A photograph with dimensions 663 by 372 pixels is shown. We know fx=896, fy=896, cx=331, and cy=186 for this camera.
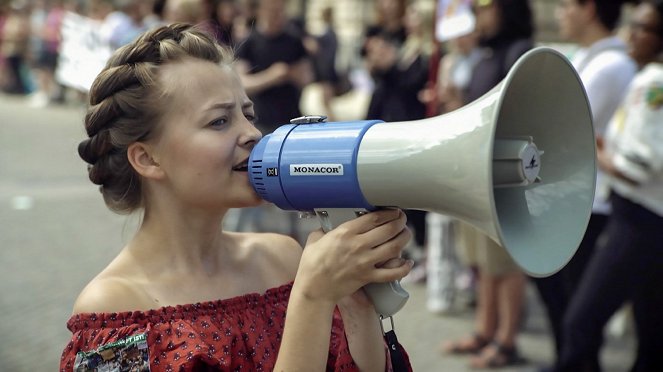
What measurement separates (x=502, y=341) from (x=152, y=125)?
322cm

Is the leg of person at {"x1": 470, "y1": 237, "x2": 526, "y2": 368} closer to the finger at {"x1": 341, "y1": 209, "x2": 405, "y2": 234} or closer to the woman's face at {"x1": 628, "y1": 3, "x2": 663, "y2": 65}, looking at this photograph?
the woman's face at {"x1": 628, "y1": 3, "x2": 663, "y2": 65}

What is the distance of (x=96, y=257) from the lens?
660 centimetres

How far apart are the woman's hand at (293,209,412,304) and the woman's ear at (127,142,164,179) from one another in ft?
1.40

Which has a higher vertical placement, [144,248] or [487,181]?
[487,181]

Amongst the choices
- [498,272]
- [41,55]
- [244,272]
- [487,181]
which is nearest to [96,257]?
[498,272]

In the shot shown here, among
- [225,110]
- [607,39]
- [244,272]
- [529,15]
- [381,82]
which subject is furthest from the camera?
[381,82]

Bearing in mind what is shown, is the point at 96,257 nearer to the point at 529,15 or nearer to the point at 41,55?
the point at 529,15

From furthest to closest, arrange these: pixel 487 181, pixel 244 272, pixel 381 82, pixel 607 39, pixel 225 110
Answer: pixel 381 82 < pixel 607 39 < pixel 244 272 < pixel 225 110 < pixel 487 181

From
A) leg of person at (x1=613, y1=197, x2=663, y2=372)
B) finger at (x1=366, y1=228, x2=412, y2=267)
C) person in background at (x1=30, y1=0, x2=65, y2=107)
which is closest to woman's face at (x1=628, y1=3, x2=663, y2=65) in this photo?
leg of person at (x1=613, y1=197, x2=663, y2=372)

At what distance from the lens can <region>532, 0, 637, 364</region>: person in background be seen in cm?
383

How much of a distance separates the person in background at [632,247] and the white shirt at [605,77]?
0.06m

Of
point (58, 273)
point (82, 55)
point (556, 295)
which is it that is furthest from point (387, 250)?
point (58, 273)

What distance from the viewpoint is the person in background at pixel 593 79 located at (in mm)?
3828

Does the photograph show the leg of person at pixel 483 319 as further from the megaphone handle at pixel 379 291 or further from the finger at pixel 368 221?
the finger at pixel 368 221
